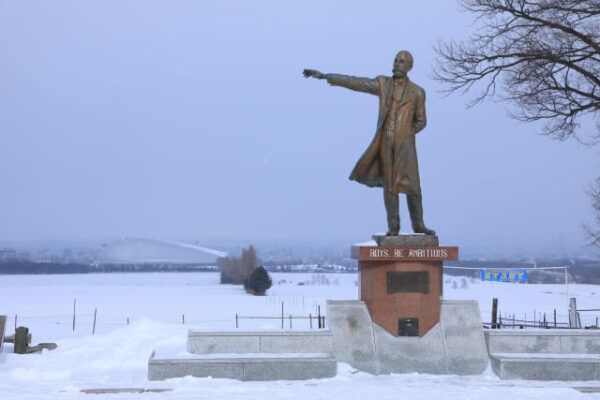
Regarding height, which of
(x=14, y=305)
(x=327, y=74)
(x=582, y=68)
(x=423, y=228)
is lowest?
(x=14, y=305)

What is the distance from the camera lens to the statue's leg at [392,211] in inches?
476

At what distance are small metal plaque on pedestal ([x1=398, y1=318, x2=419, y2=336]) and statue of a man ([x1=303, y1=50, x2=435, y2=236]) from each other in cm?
144

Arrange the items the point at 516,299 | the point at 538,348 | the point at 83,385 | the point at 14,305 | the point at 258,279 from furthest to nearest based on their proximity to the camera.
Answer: the point at 258,279
the point at 516,299
the point at 14,305
the point at 538,348
the point at 83,385

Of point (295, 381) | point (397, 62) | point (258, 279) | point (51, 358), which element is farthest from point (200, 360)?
point (258, 279)

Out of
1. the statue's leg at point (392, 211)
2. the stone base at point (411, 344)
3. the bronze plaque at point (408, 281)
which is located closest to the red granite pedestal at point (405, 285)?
the bronze plaque at point (408, 281)

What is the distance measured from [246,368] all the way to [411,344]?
2.74m

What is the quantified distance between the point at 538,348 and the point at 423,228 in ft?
8.91

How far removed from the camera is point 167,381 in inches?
412

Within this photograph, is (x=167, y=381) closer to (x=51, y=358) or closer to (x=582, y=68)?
(x=51, y=358)

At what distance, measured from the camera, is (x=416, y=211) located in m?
12.3

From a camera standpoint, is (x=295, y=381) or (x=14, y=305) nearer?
(x=295, y=381)

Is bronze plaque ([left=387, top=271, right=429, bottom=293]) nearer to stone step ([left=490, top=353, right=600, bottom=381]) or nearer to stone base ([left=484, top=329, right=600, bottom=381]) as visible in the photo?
stone base ([left=484, top=329, right=600, bottom=381])

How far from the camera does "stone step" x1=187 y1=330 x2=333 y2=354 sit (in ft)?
37.9

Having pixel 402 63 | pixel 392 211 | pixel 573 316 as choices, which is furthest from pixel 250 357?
pixel 573 316
